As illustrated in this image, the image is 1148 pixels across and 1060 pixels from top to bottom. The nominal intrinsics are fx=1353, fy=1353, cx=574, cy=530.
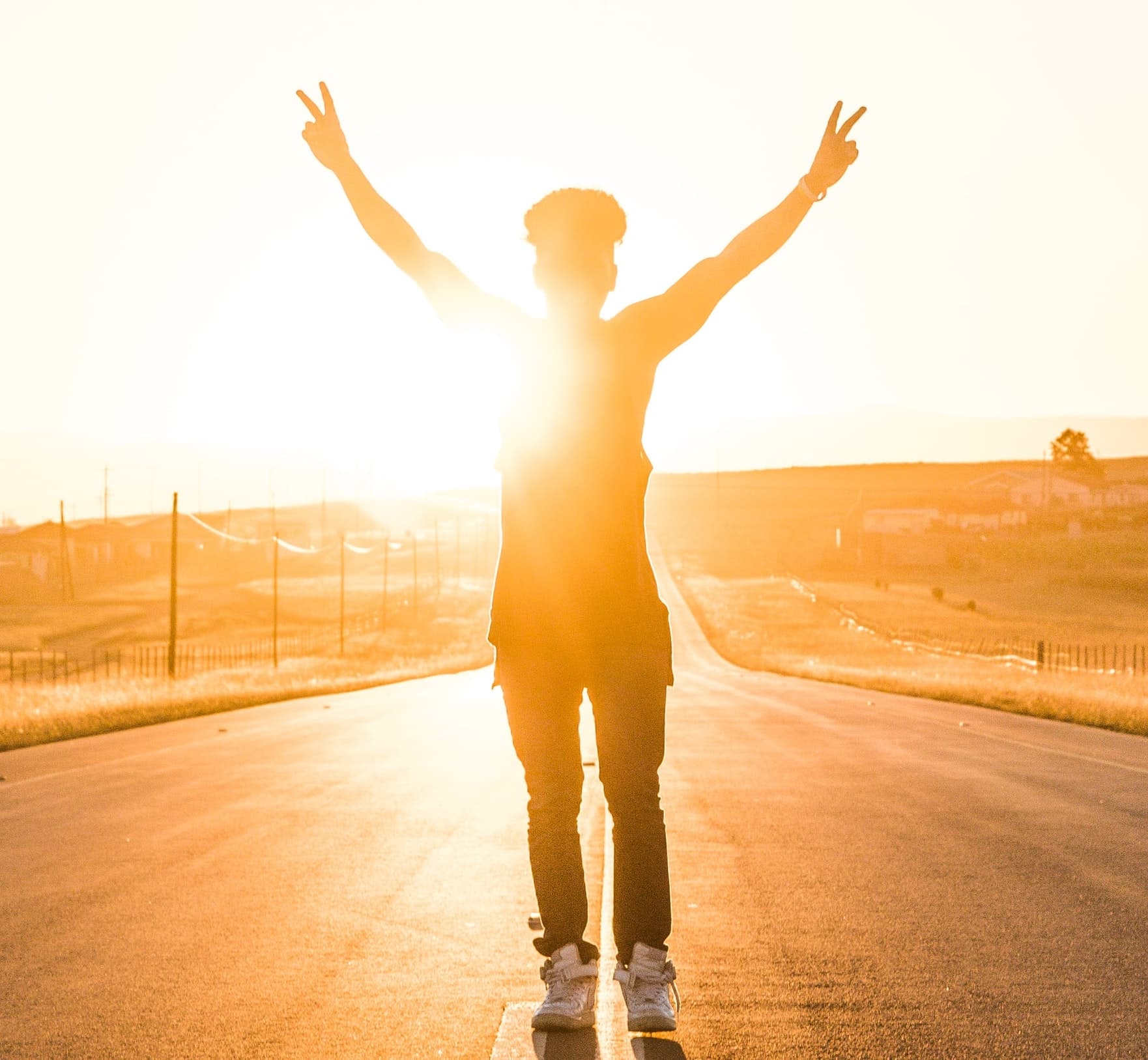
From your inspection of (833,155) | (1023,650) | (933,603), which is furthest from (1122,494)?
(833,155)

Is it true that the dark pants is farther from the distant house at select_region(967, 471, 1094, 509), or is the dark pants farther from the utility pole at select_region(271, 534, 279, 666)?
the distant house at select_region(967, 471, 1094, 509)

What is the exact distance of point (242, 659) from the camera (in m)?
59.9

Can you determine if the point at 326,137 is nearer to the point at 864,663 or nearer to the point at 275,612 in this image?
the point at 275,612

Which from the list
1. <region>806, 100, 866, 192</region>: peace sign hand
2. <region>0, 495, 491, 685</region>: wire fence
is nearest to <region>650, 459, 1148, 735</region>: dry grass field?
<region>806, 100, 866, 192</region>: peace sign hand

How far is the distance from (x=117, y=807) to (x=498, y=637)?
611 centimetres

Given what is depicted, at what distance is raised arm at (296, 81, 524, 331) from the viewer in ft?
13.5

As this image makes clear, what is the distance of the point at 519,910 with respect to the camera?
577cm

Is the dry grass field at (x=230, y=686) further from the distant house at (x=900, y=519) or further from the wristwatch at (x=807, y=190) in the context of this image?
the distant house at (x=900, y=519)

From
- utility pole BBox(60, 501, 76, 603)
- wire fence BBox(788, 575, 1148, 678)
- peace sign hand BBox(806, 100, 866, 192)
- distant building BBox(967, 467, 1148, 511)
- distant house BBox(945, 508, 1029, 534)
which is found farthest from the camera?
distant building BBox(967, 467, 1148, 511)

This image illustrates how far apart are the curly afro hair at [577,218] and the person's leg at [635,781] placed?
1.29m

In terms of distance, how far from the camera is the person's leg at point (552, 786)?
393 cm

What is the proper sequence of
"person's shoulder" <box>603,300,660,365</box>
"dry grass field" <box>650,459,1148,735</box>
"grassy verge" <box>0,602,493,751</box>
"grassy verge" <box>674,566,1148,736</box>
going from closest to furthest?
1. "person's shoulder" <box>603,300,660,365</box>
2. "grassy verge" <box>0,602,493,751</box>
3. "grassy verge" <box>674,566,1148,736</box>
4. "dry grass field" <box>650,459,1148,735</box>

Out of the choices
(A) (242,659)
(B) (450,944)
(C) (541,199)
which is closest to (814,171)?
(C) (541,199)

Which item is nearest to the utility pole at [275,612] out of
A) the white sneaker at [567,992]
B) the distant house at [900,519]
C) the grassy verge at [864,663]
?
the grassy verge at [864,663]
